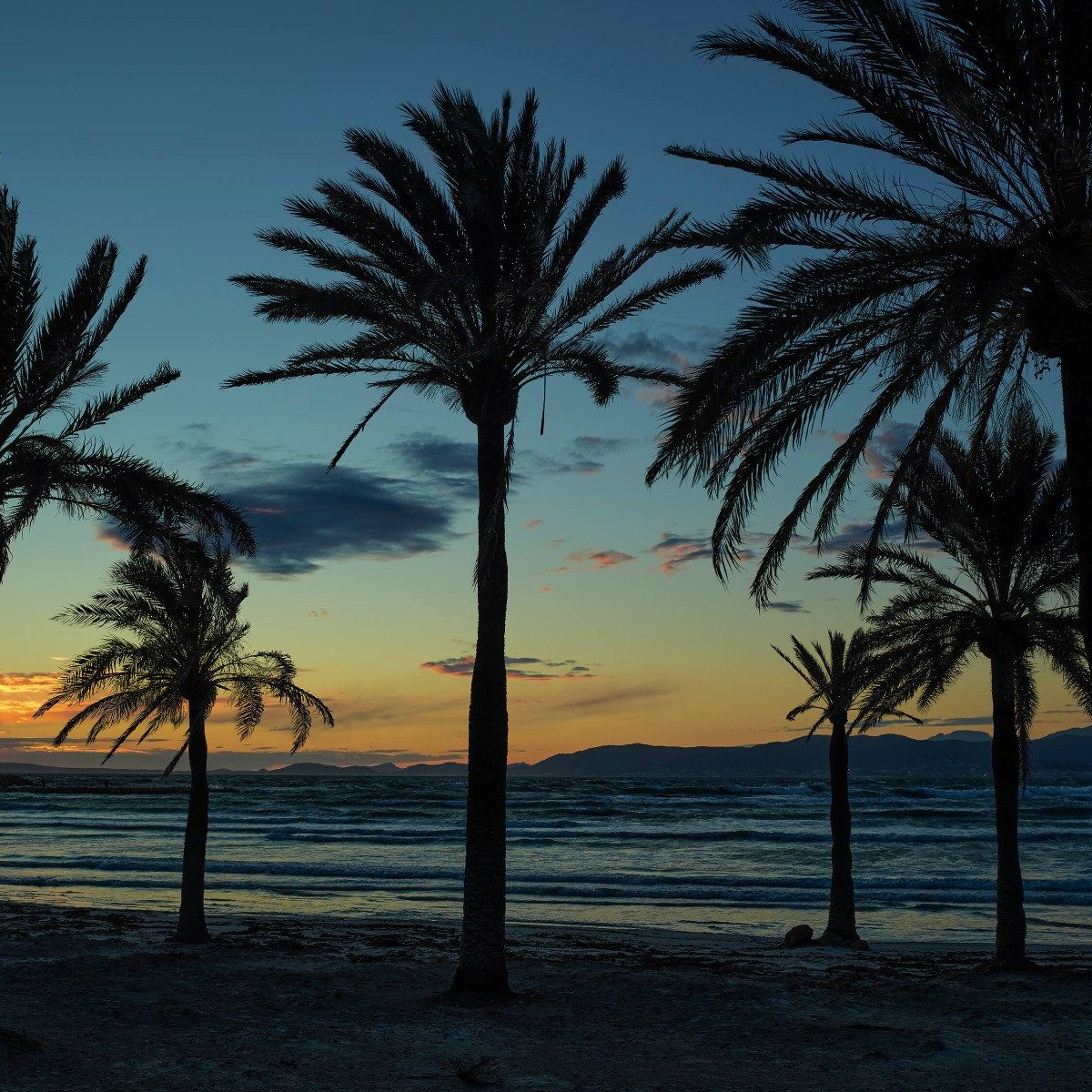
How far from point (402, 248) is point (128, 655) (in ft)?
32.0

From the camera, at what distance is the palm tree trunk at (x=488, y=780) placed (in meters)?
13.1

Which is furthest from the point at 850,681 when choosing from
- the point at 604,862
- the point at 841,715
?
the point at 604,862

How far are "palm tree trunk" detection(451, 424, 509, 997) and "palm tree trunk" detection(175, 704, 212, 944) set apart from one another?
720 cm

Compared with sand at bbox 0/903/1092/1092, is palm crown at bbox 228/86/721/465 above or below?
above

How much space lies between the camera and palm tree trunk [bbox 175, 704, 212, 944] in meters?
18.6

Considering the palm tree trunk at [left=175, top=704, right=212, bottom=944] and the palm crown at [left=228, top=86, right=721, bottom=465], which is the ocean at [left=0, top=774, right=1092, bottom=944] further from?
the palm crown at [left=228, top=86, right=721, bottom=465]

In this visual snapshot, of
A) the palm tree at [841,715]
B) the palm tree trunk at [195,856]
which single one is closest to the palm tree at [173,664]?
the palm tree trunk at [195,856]

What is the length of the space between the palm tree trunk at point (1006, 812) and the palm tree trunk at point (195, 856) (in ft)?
42.9

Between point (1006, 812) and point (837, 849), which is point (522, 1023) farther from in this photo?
point (837, 849)

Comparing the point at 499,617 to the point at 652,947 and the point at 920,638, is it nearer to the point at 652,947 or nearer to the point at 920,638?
the point at 920,638

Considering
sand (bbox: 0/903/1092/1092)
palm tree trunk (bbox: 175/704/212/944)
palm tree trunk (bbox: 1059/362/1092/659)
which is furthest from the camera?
palm tree trunk (bbox: 175/704/212/944)

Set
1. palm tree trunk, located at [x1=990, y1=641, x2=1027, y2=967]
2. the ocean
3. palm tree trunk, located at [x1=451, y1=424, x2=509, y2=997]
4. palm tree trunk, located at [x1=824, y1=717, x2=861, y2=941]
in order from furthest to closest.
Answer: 1. the ocean
2. palm tree trunk, located at [x1=824, y1=717, x2=861, y2=941]
3. palm tree trunk, located at [x1=990, y1=641, x2=1027, y2=967]
4. palm tree trunk, located at [x1=451, y1=424, x2=509, y2=997]

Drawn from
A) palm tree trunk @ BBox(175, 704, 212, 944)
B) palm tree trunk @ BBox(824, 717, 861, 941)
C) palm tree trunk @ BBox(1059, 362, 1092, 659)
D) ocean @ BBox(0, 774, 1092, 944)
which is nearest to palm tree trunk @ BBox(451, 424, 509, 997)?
palm tree trunk @ BBox(1059, 362, 1092, 659)

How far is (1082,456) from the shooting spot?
9180 mm
